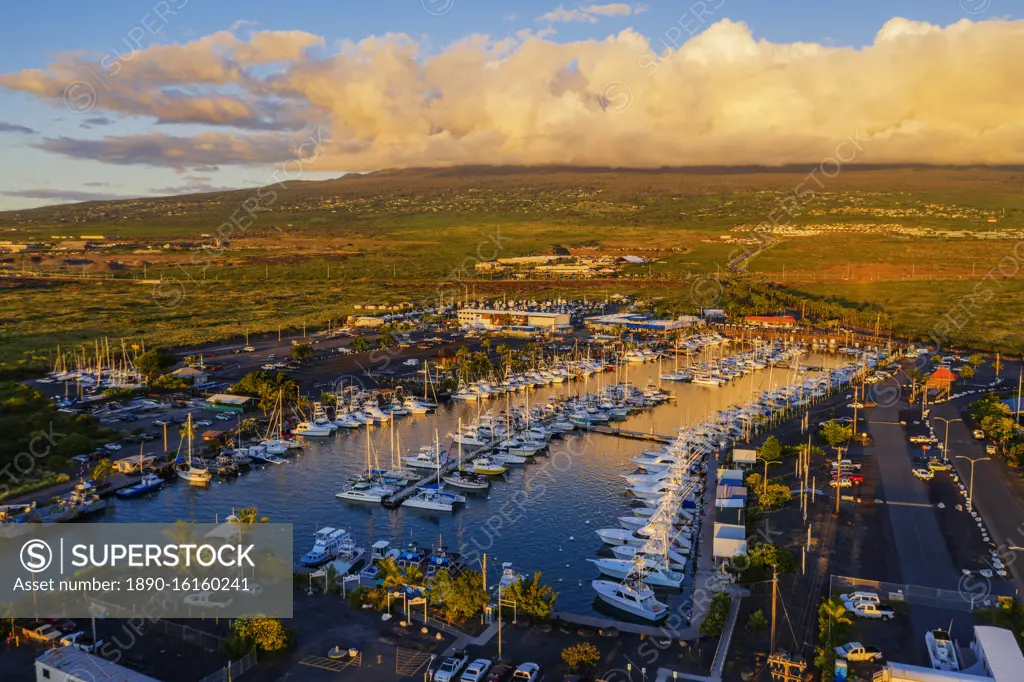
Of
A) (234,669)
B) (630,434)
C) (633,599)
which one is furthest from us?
(630,434)

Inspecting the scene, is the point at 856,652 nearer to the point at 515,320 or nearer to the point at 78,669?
the point at 78,669

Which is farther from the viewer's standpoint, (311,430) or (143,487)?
(311,430)

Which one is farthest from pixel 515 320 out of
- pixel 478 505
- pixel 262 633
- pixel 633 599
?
pixel 262 633

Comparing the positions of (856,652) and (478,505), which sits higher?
(856,652)

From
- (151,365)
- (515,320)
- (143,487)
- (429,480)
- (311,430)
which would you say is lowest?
(429,480)

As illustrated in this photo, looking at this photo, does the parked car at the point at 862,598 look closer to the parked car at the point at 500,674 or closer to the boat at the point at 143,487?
the parked car at the point at 500,674

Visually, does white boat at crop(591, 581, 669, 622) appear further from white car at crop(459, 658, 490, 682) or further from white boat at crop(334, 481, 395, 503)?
white boat at crop(334, 481, 395, 503)

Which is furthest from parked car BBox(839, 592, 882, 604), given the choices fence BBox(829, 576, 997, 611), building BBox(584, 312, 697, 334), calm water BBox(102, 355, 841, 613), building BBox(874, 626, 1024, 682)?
building BBox(584, 312, 697, 334)

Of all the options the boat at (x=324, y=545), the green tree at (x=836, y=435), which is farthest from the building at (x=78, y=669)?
the green tree at (x=836, y=435)
